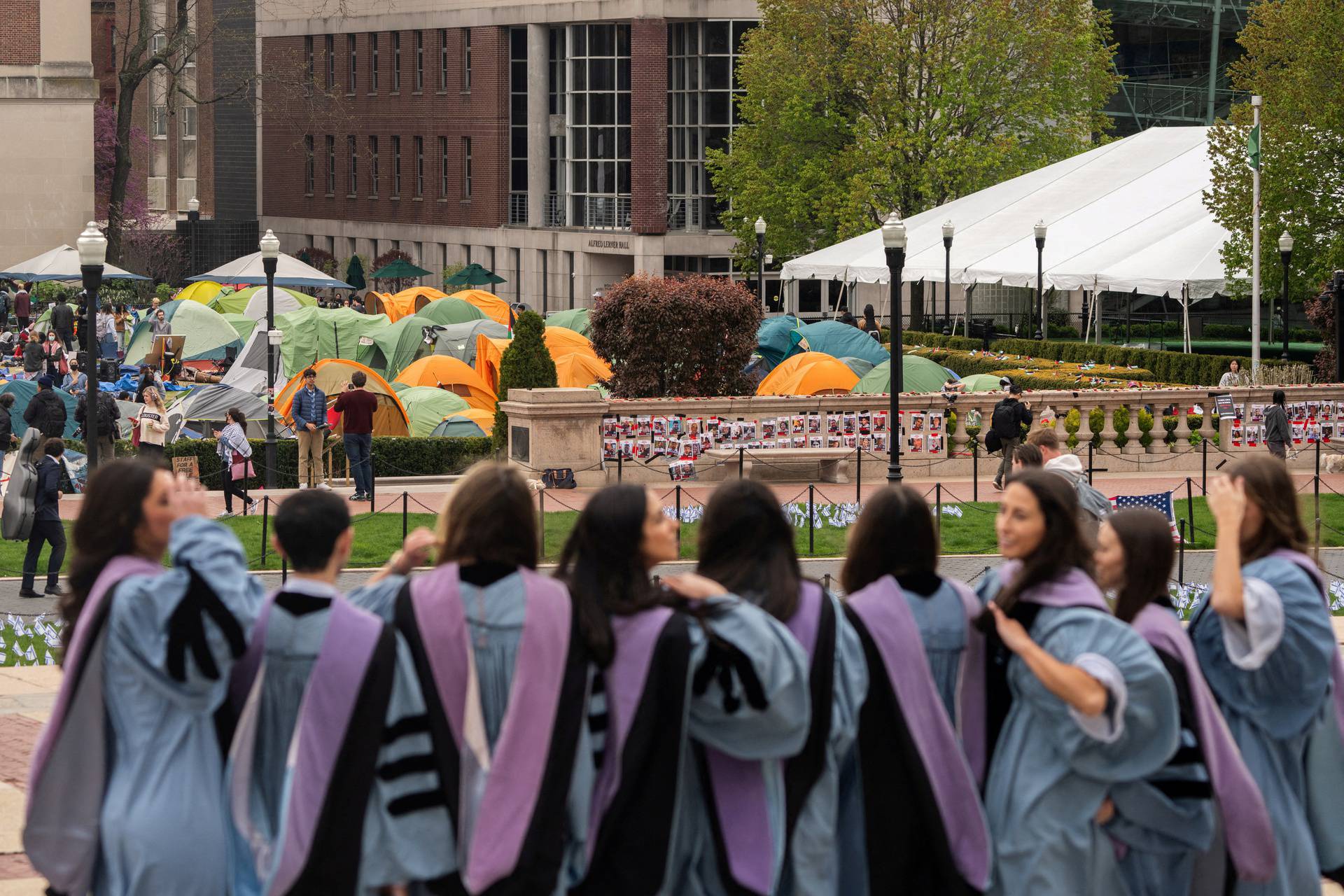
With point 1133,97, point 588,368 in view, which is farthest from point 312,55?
point 588,368

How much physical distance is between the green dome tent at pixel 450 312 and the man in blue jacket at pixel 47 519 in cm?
2533

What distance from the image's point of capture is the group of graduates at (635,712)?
493 cm

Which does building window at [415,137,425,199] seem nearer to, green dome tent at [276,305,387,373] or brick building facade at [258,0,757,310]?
brick building facade at [258,0,757,310]

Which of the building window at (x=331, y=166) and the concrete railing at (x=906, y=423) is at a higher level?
the building window at (x=331, y=166)

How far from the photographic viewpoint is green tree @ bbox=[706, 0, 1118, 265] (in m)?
45.8

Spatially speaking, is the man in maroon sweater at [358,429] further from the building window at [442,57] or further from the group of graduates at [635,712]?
the building window at [442,57]

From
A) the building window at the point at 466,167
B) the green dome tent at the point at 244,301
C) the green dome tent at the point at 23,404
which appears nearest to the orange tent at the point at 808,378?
the green dome tent at the point at 23,404

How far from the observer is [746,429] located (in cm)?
2339

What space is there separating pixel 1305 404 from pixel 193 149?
2910 inches

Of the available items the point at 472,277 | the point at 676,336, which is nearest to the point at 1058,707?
the point at 676,336

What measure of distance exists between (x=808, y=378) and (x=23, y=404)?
11.6m

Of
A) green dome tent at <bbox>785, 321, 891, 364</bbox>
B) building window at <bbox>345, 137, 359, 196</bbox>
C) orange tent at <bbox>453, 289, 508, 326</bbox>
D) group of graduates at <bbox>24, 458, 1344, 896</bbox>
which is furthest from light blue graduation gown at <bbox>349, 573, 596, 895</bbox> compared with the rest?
building window at <bbox>345, 137, 359, 196</bbox>

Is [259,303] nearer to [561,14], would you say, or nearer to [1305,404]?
[1305,404]

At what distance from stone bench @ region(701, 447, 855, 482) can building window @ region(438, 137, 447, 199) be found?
50443 millimetres
